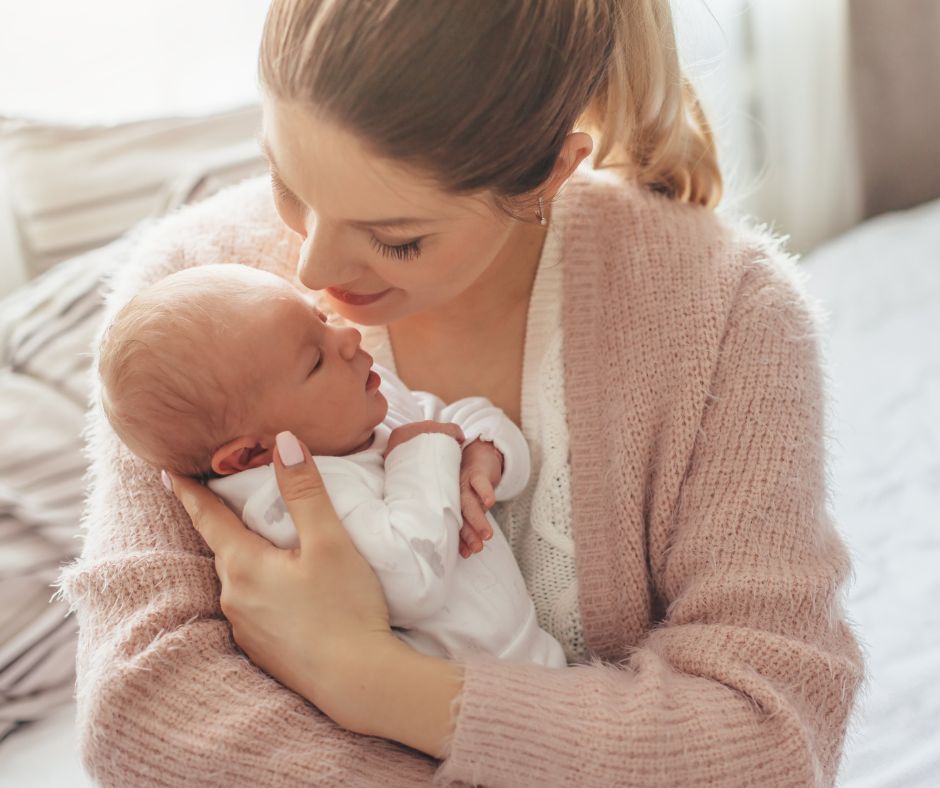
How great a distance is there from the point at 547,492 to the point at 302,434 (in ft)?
1.02

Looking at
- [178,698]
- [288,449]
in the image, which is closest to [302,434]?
[288,449]

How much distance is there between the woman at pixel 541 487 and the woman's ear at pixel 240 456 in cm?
5

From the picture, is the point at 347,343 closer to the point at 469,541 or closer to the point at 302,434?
A: the point at 302,434

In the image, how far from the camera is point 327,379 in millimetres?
1181

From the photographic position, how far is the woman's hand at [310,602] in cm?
111

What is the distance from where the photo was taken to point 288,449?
1.14m

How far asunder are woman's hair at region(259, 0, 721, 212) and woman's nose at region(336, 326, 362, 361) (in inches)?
8.5

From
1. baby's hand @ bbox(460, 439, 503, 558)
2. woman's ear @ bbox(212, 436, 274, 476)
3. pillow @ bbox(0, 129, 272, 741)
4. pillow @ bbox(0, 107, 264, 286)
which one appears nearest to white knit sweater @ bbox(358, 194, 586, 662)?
baby's hand @ bbox(460, 439, 503, 558)

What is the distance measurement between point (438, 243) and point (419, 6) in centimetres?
25

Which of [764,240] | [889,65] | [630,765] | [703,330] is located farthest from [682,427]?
[889,65]

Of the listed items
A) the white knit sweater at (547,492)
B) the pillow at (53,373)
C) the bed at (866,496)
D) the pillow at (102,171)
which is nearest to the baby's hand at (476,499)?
the white knit sweater at (547,492)

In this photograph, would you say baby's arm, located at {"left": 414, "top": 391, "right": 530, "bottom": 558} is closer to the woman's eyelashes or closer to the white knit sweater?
the white knit sweater

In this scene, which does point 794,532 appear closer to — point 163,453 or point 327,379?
point 327,379

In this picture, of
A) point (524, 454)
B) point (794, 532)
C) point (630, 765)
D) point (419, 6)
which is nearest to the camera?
point (419, 6)
